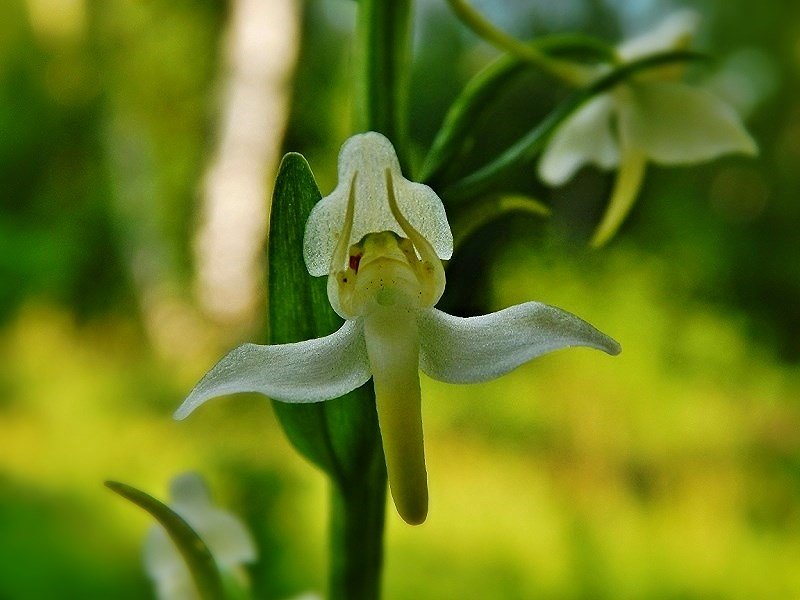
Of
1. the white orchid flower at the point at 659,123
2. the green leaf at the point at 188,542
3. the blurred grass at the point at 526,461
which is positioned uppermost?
the blurred grass at the point at 526,461

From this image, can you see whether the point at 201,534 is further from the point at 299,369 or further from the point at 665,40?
the point at 665,40

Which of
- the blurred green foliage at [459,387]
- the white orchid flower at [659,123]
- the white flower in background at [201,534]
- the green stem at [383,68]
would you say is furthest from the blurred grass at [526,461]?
the green stem at [383,68]

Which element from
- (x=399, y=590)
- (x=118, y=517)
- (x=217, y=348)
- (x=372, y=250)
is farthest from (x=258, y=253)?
(x=372, y=250)

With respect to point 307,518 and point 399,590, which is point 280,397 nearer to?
point 399,590

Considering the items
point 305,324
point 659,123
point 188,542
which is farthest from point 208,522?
point 659,123

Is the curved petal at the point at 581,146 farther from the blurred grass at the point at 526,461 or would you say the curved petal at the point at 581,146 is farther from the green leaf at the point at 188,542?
the blurred grass at the point at 526,461

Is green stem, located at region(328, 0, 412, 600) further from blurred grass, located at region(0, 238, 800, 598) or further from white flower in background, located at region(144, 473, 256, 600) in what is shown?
blurred grass, located at region(0, 238, 800, 598)

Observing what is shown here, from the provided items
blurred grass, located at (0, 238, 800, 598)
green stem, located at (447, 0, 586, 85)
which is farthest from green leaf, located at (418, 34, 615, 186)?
blurred grass, located at (0, 238, 800, 598)
